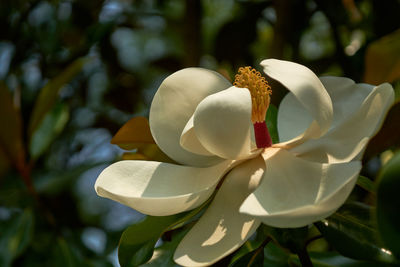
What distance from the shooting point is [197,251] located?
486 millimetres

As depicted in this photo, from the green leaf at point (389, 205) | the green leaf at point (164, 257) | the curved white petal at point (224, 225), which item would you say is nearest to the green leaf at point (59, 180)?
the green leaf at point (164, 257)

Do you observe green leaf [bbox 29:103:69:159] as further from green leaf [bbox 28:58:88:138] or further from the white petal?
the white petal

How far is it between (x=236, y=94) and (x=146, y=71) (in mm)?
1474

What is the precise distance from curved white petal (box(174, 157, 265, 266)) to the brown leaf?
0.23 m

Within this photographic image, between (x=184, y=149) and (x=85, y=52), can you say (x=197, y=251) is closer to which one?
(x=184, y=149)

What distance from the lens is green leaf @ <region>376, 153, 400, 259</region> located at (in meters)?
0.32

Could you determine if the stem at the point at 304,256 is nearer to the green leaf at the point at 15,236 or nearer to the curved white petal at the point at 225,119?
the curved white petal at the point at 225,119

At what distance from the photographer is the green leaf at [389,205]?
32cm

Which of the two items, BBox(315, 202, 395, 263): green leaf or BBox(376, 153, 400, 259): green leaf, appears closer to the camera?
BBox(376, 153, 400, 259): green leaf

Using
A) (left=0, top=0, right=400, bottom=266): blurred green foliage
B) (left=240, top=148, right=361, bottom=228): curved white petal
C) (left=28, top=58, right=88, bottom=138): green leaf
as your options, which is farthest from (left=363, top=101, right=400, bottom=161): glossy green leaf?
(left=28, top=58, right=88, bottom=138): green leaf

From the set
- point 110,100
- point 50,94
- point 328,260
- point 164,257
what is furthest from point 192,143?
point 110,100

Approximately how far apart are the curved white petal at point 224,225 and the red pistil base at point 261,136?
1.2 inches

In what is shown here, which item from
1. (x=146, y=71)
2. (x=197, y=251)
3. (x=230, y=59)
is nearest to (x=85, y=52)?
(x=230, y=59)

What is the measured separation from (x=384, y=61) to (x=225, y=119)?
0.99ft
